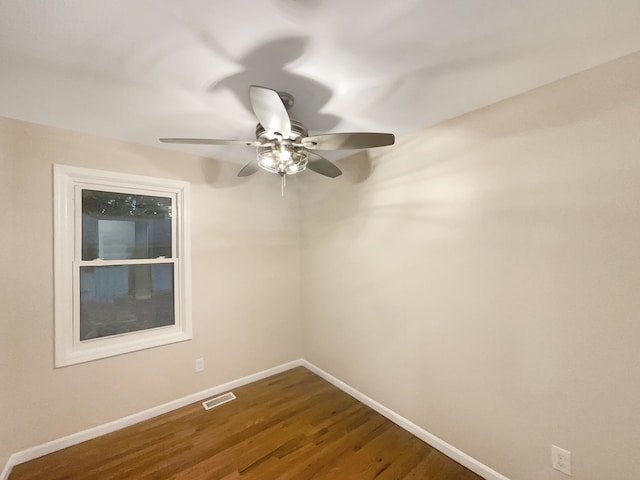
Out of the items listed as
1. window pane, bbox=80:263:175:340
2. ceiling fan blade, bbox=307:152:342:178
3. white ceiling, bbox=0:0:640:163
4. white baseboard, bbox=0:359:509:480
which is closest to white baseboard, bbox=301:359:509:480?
white baseboard, bbox=0:359:509:480

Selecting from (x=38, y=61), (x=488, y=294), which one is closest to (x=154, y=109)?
(x=38, y=61)

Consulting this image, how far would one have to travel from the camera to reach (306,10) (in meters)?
0.98

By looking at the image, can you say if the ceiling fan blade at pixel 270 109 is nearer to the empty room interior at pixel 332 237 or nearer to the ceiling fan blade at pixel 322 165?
the empty room interior at pixel 332 237

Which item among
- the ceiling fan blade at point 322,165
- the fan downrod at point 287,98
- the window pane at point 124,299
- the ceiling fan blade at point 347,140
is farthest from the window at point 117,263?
the ceiling fan blade at point 347,140

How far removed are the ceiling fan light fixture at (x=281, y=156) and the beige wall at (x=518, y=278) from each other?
95cm

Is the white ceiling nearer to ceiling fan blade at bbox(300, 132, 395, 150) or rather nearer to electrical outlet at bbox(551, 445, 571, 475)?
ceiling fan blade at bbox(300, 132, 395, 150)

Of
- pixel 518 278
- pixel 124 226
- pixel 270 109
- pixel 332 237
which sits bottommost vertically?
pixel 518 278

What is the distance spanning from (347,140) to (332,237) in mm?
1427

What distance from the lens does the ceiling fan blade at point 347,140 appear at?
140 centimetres

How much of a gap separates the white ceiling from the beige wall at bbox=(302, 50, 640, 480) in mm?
286

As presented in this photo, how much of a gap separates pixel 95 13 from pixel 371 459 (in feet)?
9.25

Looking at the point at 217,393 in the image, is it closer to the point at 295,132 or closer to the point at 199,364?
the point at 199,364

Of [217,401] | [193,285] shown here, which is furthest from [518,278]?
[217,401]

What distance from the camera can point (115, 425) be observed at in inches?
81.6
